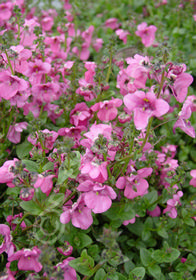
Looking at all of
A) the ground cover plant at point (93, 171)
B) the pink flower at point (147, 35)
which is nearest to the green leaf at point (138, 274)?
the ground cover plant at point (93, 171)

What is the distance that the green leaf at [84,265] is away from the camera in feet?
4.51

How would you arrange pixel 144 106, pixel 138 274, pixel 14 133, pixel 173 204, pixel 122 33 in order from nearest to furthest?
pixel 144 106 → pixel 138 274 → pixel 173 204 → pixel 14 133 → pixel 122 33

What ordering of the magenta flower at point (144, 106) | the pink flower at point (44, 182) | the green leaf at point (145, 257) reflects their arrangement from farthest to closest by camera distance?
the green leaf at point (145, 257)
the pink flower at point (44, 182)
the magenta flower at point (144, 106)

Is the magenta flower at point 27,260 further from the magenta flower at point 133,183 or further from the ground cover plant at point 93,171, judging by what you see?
the magenta flower at point 133,183

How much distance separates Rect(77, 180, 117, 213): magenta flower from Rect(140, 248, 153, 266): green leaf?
1.66 feet

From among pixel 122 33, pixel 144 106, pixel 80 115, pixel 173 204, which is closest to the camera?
pixel 144 106

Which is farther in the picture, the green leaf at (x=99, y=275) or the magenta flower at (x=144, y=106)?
the green leaf at (x=99, y=275)

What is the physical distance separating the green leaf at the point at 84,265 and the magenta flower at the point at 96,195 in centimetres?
22

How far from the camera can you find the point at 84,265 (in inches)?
54.5

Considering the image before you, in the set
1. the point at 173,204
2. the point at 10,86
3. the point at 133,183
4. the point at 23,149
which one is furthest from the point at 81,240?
the point at 10,86

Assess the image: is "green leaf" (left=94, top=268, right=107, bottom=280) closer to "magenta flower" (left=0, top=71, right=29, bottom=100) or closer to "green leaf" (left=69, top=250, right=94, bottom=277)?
"green leaf" (left=69, top=250, right=94, bottom=277)

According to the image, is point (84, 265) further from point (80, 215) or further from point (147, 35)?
point (147, 35)

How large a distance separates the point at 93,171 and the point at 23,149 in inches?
32.2

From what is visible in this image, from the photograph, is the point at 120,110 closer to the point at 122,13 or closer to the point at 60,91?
the point at 60,91
